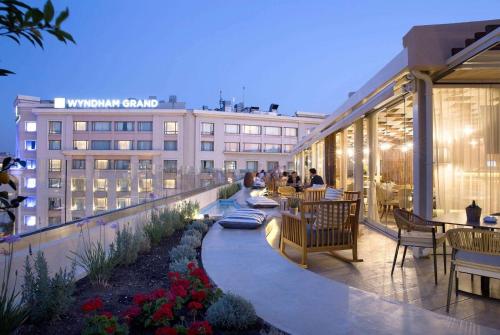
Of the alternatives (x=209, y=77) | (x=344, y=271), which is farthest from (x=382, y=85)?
(x=209, y=77)

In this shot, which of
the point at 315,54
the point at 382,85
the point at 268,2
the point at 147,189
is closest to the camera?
the point at 382,85

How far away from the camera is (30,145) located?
51812 millimetres

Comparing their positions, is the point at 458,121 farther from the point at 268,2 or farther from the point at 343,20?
the point at 343,20

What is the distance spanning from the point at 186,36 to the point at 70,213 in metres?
148

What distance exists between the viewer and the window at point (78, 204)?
5.25 meters

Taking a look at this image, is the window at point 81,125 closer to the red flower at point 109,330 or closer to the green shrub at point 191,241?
the green shrub at point 191,241

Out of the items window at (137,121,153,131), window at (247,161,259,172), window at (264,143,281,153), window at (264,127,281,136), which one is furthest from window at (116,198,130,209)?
window at (264,127,281,136)

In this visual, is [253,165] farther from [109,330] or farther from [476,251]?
[109,330]

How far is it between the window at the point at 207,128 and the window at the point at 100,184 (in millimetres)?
45066

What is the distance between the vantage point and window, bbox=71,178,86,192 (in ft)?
18.0

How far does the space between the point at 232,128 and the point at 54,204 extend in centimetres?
4869

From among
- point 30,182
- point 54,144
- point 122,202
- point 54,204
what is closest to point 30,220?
point 30,182

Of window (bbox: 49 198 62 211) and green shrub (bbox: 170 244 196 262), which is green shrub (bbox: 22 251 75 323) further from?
window (bbox: 49 198 62 211)

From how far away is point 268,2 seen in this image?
9194cm
